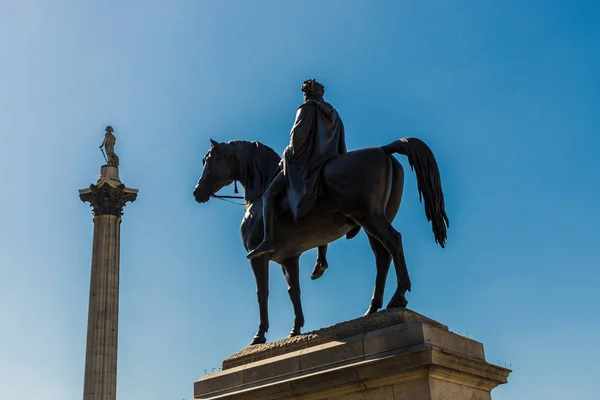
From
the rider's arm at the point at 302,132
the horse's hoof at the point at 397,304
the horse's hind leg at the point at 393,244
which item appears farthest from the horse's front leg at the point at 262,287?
the horse's hoof at the point at 397,304

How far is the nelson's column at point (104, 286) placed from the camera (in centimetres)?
3522

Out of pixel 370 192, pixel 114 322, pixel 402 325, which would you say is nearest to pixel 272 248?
pixel 370 192

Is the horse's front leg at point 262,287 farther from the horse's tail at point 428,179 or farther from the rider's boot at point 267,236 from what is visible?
the horse's tail at point 428,179

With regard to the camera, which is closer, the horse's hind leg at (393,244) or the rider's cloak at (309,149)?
the horse's hind leg at (393,244)

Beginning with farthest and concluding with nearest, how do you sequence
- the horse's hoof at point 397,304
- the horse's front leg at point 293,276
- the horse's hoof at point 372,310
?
the horse's front leg at point 293,276, the horse's hoof at point 372,310, the horse's hoof at point 397,304

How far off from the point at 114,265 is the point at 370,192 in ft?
96.3

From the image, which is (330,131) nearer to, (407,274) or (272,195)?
(272,195)

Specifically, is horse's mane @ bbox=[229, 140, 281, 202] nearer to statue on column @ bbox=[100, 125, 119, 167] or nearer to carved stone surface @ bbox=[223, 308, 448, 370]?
carved stone surface @ bbox=[223, 308, 448, 370]

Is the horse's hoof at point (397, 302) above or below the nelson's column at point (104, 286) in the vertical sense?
below

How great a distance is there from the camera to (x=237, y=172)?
11.6 m

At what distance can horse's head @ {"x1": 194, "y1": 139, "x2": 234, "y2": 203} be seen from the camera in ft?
38.0

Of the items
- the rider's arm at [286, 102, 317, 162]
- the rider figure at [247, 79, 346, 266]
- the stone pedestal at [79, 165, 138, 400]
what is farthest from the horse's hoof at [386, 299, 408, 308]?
the stone pedestal at [79, 165, 138, 400]

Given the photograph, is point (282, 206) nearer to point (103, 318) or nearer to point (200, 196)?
point (200, 196)

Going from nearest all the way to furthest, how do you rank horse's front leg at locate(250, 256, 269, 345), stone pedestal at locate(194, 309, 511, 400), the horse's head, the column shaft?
stone pedestal at locate(194, 309, 511, 400) < horse's front leg at locate(250, 256, 269, 345) < the horse's head < the column shaft
